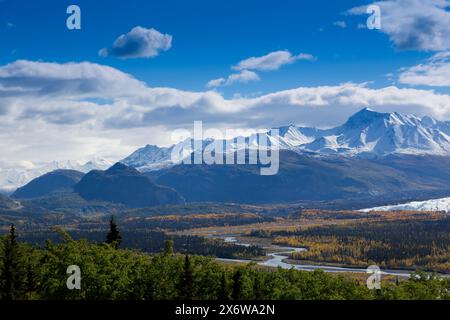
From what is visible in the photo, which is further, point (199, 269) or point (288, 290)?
point (199, 269)

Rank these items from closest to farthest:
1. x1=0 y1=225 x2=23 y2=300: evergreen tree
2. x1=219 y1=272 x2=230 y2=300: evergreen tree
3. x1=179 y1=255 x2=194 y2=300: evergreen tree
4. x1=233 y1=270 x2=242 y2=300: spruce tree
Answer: x1=233 y1=270 x2=242 y2=300: spruce tree
x1=219 y1=272 x2=230 y2=300: evergreen tree
x1=0 y1=225 x2=23 y2=300: evergreen tree
x1=179 y1=255 x2=194 y2=300: evergreen tree

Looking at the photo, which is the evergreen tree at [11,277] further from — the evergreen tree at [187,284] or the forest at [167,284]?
the evergreen tree at [187,284]

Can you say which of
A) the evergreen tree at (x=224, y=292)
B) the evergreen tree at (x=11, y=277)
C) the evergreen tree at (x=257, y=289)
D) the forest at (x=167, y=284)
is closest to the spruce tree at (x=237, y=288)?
the forest at (x=167, y=284)

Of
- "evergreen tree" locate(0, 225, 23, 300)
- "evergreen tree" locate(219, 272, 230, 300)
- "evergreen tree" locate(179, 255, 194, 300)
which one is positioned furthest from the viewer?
"evergreen tree" locate(179, 255, 194, 300)

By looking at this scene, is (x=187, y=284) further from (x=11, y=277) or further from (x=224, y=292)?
(x=11, y=277)

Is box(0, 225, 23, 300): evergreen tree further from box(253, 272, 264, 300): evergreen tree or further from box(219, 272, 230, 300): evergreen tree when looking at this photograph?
box(253, 272, 264, 300): evergreen tree

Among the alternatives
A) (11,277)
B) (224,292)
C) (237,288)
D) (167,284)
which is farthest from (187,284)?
(11,277)

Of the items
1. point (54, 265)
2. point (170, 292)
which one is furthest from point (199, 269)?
point (54, 265)

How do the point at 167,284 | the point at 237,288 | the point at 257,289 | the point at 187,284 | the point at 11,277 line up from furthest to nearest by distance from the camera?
the point at 167,284, the point at 257,289, the point at 11,277, the point at 187,284, the point at 237,288

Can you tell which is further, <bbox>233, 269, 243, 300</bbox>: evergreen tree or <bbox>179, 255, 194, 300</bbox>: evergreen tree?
<bbox>179, 255, 194, 300</bbox>: evergreen tree

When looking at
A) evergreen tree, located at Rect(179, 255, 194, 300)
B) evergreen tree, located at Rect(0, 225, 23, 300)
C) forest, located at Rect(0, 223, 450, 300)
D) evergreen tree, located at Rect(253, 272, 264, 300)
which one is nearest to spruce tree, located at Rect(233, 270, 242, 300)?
forest, located at Rect(0, 223, 450, 300)
